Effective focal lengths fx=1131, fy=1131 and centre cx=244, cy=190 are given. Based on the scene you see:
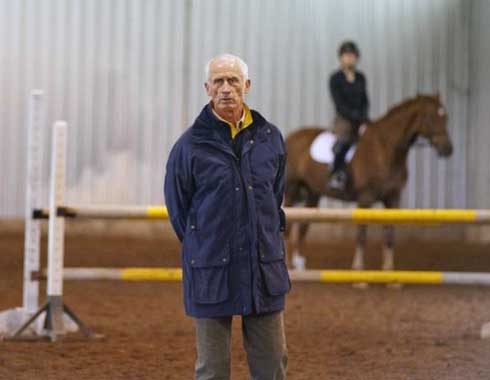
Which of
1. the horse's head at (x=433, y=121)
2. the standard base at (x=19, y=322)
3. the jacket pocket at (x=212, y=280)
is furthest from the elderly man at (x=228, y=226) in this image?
the horse's head at (x=433, y=121)

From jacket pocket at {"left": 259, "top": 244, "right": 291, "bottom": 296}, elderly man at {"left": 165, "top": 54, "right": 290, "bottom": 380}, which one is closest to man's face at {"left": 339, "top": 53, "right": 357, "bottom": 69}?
elderly man at {"left": 165, "top": 54, "right": 290, "bottom": 380}

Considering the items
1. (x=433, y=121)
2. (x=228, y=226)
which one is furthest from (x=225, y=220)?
(x=433, y=121)

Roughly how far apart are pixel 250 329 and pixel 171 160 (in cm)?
64

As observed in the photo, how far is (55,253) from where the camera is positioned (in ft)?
21.0

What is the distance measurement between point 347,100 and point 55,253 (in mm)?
5111

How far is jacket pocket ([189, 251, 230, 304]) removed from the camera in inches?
147

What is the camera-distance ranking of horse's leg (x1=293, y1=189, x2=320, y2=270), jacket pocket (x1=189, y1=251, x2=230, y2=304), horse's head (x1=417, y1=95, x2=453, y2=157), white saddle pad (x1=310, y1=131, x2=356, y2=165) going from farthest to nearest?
white saddle pad (x1=310, y1=131, x2=356, y2=165) < horse's leg (x1=293, y1=189, x2=320, y2=270) < horse's head (x1=417, y1=95, x2=453, y2=157) < jacket pocket (x1=189, y1=251, x2=230, y2=304)

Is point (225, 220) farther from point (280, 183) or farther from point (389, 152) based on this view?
point (389, 152)

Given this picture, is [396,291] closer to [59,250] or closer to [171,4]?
[59,250]

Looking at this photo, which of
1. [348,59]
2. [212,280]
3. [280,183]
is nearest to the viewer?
[212,280]

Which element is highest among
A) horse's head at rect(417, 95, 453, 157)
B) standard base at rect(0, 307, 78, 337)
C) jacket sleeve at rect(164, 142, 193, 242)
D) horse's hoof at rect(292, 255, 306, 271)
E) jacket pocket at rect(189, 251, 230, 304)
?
horse's head at rect(417, 95, 453, 157)

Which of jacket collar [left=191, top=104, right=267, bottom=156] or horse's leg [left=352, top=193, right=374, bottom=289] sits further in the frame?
horse's leg [left=352, top=193, right=374, bottom=289]

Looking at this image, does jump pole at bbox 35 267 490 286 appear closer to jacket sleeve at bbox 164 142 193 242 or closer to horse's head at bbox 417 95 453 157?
jacket sleeve at bbox 164 142 193 242

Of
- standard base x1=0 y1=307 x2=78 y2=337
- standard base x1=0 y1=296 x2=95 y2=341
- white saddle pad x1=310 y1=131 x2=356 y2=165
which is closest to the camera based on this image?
standard base x1=0 y1=296 x2=95 y2=341
